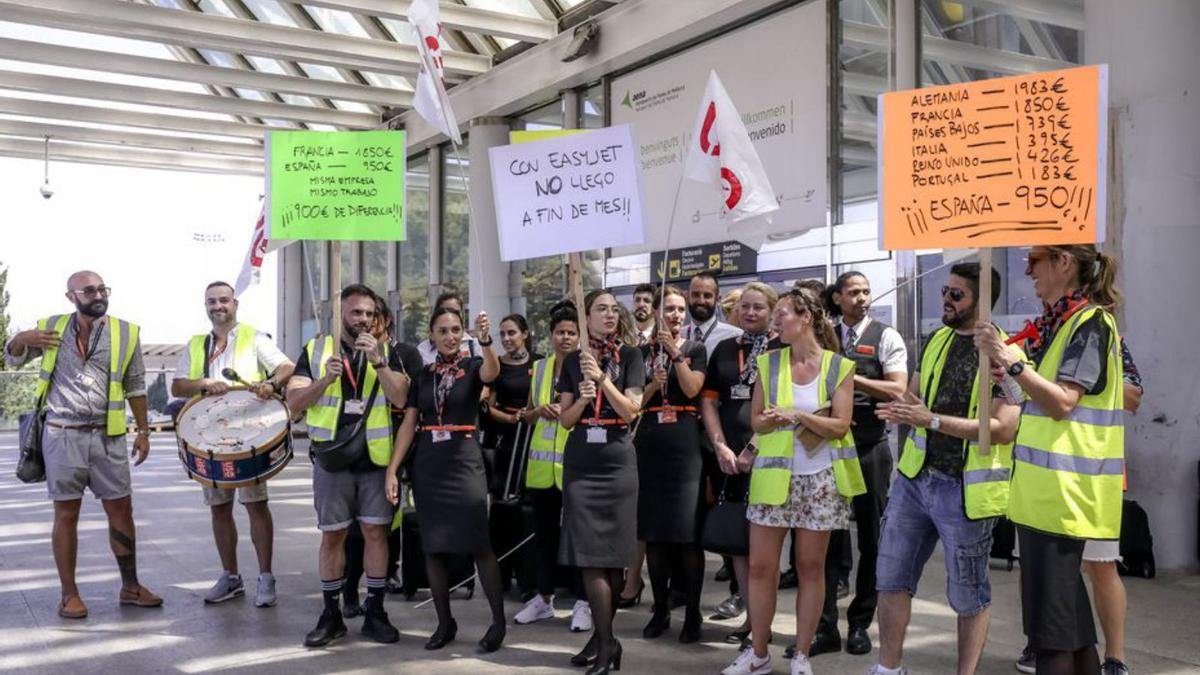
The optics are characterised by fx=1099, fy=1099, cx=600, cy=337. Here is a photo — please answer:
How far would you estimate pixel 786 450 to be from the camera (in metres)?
4.60

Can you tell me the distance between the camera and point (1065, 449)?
3.38m

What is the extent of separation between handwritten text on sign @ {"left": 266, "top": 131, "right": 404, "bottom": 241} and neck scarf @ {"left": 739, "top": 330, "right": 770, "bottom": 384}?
1.93m

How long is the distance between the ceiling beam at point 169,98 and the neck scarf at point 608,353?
42.1 ft

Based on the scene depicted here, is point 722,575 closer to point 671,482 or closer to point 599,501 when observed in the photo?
point 671,482

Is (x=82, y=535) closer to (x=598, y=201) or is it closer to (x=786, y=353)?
(x=598, y=201)

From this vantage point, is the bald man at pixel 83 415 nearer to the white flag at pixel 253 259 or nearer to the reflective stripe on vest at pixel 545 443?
the white flag at pixel 253 259

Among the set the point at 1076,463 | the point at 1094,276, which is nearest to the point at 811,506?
the point at 1076,463

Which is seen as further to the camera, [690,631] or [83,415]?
[83,415]

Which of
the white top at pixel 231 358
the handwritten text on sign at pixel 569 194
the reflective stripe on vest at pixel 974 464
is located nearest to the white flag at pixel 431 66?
the handwritten text on sign at pixel 569 194

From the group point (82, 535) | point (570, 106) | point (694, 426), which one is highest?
point (570, 106)

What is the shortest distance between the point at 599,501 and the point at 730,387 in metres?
0.90

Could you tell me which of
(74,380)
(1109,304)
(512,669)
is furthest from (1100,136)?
(74,380)

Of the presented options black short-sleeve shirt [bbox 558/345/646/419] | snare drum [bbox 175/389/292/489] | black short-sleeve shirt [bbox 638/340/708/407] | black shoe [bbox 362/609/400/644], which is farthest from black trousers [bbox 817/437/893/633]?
snare drum [bbox 175/389/292/489]

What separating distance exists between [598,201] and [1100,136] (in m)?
2.30
